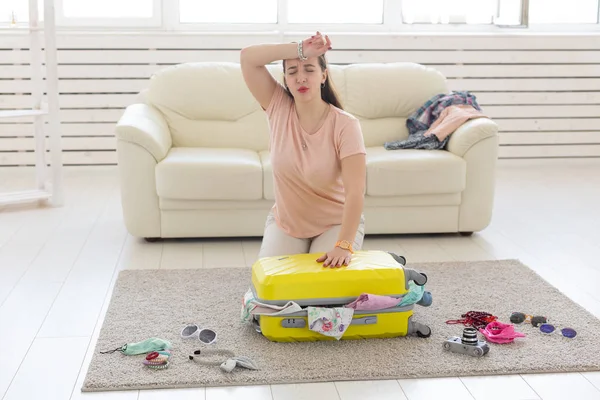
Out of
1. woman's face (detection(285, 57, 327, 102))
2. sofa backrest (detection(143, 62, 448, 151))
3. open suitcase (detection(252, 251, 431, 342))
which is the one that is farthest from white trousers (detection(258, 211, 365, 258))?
sofa backrest (detection(143, 62, 448, 151))

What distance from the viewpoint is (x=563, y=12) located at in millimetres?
6422

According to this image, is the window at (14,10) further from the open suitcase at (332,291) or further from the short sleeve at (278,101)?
the open suitcase at (332,291)

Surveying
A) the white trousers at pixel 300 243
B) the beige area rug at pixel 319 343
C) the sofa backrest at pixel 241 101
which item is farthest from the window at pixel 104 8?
the white trousers at pixel 300 243

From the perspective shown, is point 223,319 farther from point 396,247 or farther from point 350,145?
point 396,247

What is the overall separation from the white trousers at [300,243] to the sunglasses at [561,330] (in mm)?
692

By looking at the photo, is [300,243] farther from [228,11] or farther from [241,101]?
[228,11]

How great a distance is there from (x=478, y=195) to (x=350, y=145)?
148 centimetres

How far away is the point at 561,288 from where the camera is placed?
3.45 metres

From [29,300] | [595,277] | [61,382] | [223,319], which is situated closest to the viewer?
[61,382]

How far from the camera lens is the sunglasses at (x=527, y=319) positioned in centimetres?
299

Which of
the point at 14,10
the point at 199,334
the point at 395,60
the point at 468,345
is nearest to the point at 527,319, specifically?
the point at 468,345

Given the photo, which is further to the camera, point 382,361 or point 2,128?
point 2,128

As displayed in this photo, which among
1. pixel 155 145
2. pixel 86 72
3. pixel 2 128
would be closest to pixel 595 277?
pixel 155 145

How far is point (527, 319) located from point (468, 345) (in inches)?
16.8
